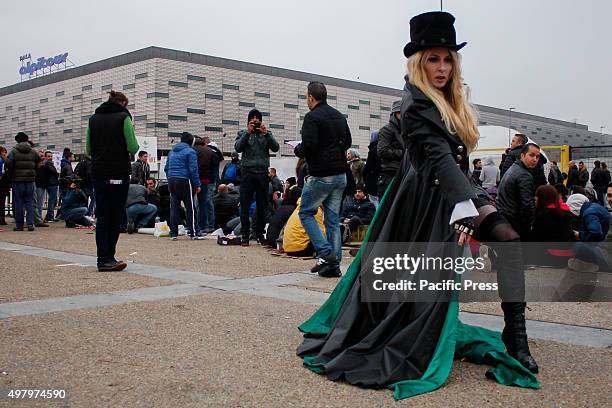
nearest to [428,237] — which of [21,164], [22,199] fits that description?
[21,164]

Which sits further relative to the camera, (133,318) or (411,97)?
(133,318)

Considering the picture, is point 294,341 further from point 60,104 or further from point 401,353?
point 60,104

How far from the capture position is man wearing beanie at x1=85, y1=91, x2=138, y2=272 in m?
6.23

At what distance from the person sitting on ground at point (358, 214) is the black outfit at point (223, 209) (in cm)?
263

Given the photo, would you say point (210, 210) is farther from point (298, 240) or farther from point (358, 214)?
point (298, 240)

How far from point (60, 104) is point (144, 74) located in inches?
690

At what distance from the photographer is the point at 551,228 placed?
21.9ft

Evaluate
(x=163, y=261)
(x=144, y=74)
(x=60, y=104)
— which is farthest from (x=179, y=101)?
(x=163, y=261)

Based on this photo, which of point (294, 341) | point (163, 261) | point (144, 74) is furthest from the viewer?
point (144, 74)

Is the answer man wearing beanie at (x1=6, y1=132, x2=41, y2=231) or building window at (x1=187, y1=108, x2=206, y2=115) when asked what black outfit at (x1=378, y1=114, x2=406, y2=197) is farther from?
building window at (x1=187, y1=108, x2=206, y2=115)

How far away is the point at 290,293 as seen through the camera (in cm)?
504

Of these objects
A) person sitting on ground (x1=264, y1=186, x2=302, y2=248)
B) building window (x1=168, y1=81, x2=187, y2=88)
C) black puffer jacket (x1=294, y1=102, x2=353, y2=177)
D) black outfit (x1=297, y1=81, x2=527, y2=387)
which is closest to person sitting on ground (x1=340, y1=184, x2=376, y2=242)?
person sitting on ground (x1=264, y1=186, x2=302, y2=248)

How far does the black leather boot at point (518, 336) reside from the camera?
281 centimetres

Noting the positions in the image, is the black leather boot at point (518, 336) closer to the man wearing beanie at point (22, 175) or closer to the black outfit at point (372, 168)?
the black outfit at point (372, 168)
